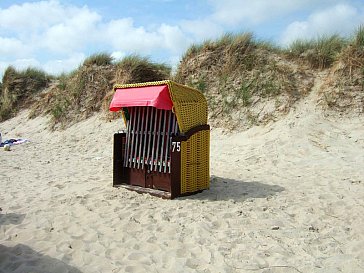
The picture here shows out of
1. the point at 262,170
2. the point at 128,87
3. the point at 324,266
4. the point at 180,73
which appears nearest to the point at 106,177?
the point at 128,87

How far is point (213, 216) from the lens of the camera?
Answer: 5.16 meters

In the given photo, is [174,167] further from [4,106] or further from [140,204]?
[4,106]

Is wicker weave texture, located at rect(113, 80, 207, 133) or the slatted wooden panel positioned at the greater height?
wicker weave texture, located at rect(113, 80, 207, 133)

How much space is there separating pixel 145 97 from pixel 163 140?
0.72 meters

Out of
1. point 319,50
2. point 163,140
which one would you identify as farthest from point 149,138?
point 319,50

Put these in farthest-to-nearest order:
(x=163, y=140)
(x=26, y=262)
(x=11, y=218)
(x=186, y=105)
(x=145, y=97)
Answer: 1. (x=163, y=140)
2. (x=186, y=105)
3. (x=145, y=97)
4. (x=11, y=218)
5. (x=26, y=262)

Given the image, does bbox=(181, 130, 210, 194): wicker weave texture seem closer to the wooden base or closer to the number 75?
the number 75

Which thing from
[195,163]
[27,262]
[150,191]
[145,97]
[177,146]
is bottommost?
[27,262]

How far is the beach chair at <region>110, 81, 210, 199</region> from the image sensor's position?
5.98 meters

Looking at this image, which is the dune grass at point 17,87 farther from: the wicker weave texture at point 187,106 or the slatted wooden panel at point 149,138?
the wicker weave texture at point 187,106

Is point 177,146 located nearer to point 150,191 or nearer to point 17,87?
point 150,191

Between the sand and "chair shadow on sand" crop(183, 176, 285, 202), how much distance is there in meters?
0.02

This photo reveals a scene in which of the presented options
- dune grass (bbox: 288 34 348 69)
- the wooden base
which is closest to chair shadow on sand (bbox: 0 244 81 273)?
the wooden base

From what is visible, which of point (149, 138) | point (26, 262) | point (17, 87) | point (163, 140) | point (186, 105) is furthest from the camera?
point (17, 87)
